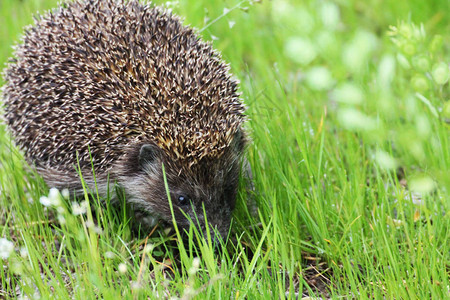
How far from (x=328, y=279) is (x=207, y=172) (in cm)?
133

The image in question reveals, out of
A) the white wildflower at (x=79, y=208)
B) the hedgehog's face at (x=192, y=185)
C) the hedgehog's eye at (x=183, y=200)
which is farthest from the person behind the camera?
the hedgehog's eye at (x=183, y=200)

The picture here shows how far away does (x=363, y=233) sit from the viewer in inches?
189

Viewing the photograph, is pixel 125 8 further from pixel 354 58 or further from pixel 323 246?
pixel 354 58

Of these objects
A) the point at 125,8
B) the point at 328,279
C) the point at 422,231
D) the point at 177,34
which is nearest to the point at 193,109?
the point at 177,34

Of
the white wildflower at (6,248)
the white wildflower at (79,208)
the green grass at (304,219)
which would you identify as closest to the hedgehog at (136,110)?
the green grass at (304,219)

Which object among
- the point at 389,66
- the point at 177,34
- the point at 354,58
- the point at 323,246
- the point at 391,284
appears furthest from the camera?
the point at 177,34

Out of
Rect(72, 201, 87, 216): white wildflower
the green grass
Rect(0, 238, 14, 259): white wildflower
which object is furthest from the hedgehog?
Rect(0, 238, 14, 259): white wildflower

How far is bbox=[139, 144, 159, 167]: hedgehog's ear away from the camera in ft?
15.9

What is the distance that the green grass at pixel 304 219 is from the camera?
9.05 ft

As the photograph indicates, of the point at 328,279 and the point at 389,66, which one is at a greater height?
the point at 389,66

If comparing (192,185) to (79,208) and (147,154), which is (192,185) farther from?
(79,208)

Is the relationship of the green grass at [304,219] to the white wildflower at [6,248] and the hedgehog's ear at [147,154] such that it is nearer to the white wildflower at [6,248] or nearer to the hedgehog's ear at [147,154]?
the white wildflower at [6,248]

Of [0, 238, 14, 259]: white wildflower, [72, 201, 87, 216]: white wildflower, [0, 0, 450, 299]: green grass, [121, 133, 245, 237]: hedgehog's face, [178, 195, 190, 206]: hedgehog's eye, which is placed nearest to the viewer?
→ [0, 0, 450, 299]: green grass

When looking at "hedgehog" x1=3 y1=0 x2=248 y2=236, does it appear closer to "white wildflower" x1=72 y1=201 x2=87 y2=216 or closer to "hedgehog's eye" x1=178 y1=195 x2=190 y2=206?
"hedgehog's eye" x1=178 y1=195 x2=190 y2=206
